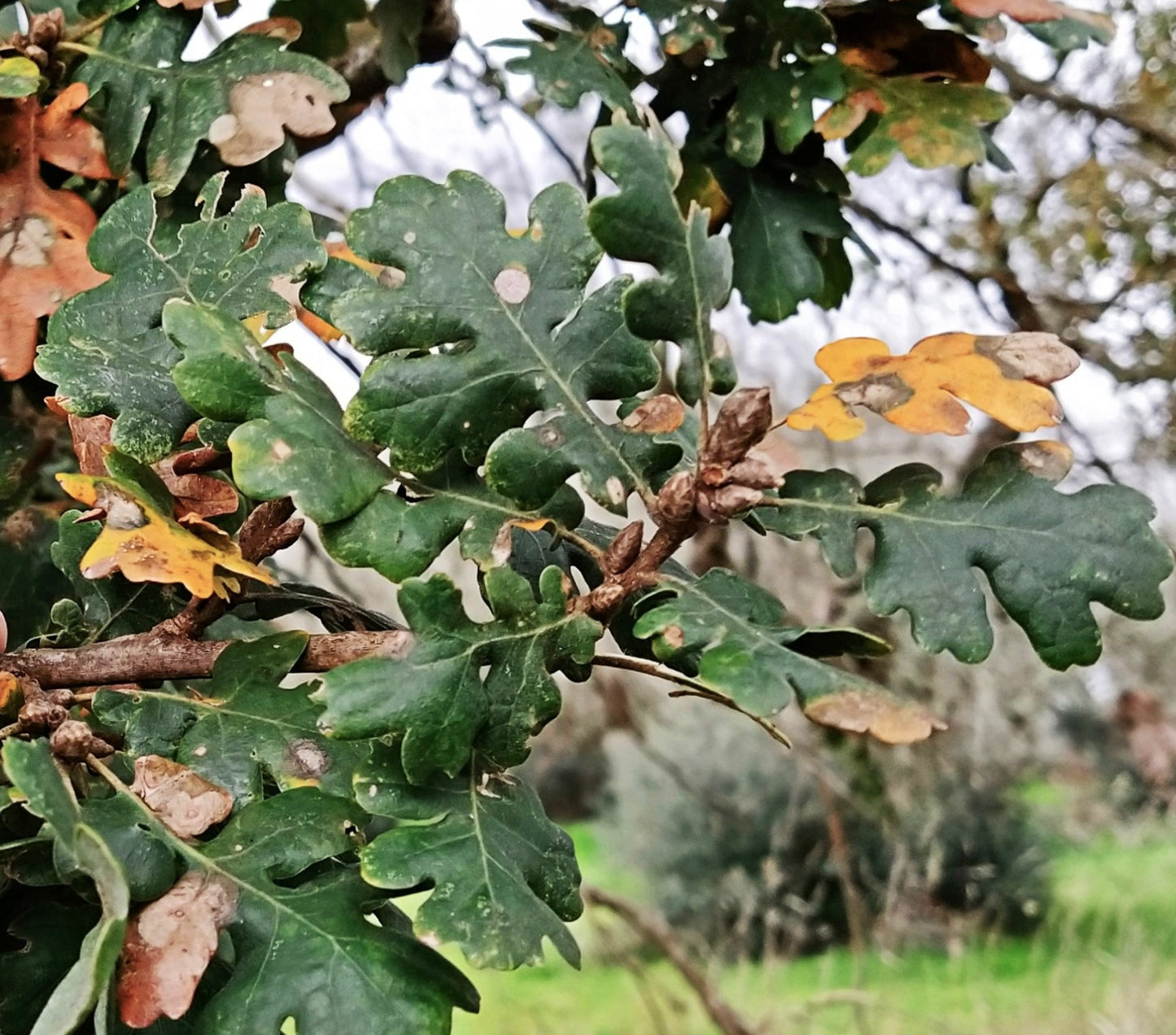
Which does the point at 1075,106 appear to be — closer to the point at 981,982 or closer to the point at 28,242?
the point at 28,242

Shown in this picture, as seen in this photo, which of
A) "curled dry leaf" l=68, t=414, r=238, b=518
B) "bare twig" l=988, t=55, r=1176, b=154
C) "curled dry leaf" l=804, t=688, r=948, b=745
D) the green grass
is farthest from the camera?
the green grass

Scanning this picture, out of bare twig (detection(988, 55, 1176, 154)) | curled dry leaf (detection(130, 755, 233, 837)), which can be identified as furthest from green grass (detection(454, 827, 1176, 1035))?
curled dry leaf (detection(130, 755, 233, 837))

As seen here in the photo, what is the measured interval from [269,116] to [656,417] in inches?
9.7

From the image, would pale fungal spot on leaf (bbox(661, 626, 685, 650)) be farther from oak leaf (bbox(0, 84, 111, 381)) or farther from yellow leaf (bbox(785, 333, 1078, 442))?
oak leaf (bbox(0, 84, 111, 381))

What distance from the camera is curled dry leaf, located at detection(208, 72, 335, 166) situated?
1.47 feet

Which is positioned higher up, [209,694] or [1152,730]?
[209,694]

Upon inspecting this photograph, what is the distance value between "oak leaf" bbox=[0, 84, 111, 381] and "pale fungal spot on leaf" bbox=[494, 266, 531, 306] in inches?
7.8

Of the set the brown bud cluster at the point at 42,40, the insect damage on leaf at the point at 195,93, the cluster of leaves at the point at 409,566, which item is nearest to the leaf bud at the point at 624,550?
the cluster of leaves at the point at 409,566

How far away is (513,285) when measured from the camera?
0.34 m

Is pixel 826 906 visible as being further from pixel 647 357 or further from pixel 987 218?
pixel 647 357

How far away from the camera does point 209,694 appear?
0.36 metres

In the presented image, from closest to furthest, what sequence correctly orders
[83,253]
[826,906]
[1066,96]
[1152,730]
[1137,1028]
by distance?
[83,253] → [1066,96] → [1152,730] → [1137,1028] → [826,906]

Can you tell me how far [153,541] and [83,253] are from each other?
197 mm

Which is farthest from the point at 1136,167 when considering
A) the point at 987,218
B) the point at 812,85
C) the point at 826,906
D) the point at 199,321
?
the point at 826,906
